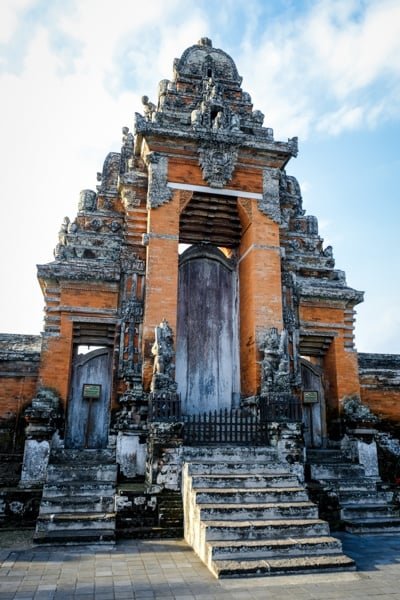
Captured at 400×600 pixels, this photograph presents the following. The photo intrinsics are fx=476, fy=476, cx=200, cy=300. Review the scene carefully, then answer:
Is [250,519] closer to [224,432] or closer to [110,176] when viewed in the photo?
[224,432]

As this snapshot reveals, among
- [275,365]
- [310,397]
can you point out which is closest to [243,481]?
[275,365]

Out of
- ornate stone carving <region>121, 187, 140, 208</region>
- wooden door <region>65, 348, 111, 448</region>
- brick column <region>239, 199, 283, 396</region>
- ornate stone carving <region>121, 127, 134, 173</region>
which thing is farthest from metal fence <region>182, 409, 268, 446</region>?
ornate stone carving <region>121, 127, 134, 173</region>

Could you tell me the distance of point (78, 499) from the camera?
855cm

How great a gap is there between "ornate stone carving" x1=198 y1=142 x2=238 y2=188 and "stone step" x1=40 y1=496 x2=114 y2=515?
25.9 ft

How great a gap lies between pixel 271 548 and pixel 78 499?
377 cm

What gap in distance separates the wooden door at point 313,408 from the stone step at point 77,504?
Answer: 19.7ft

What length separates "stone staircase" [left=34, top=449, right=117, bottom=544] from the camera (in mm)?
7590

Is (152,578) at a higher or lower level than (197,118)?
lower

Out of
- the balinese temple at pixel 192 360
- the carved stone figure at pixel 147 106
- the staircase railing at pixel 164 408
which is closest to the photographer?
the balinese temple at pixel 192 360

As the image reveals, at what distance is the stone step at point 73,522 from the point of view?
7797 mm

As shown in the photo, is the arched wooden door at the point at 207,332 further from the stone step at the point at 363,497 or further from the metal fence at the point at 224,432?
the stone step at the point at 363,497

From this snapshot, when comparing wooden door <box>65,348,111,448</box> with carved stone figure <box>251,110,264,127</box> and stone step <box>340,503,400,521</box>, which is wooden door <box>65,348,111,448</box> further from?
carved stone figure <box>251,110,264,127</box>

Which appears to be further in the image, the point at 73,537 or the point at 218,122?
the point at 218,122

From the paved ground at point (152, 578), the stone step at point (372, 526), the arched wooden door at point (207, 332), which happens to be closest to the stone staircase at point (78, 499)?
the paved ground at point (152, 578)
